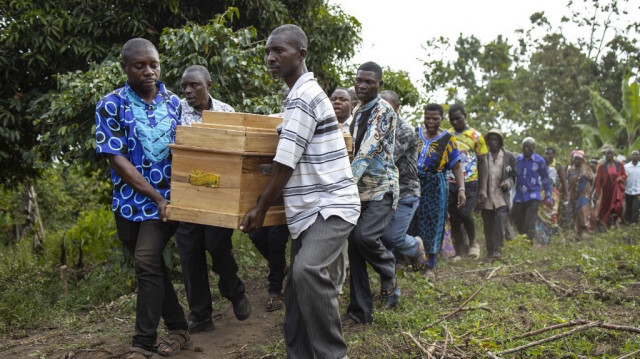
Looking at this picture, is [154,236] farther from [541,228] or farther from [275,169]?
[541,228]

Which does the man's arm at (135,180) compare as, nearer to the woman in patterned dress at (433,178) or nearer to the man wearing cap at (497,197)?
the woman in patterned dress at (433,178)

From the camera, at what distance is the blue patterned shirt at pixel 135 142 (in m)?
3.68

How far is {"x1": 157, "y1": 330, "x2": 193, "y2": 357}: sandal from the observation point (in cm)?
393

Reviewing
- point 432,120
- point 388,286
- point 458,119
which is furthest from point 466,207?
point 388,286

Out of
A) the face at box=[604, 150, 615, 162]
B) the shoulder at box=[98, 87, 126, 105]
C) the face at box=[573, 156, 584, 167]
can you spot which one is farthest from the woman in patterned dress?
the face at box=[604, 150, 615, 162]

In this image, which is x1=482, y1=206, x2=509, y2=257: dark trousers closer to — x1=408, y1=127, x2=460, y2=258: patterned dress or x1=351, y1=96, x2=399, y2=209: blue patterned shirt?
x1=408, y1=127, x2=460, y2=258: patterned dress

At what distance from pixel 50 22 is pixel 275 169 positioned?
5.15 metres

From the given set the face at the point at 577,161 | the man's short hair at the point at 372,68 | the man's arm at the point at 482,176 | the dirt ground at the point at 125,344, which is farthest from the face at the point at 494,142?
the dirt ground at the point at 125,344

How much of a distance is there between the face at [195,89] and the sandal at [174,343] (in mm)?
1814

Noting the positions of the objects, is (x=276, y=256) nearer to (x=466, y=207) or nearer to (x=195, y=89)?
(x=195, y=89)

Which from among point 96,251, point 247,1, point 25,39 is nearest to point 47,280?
point 96,251

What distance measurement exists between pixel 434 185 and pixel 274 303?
2.59 m

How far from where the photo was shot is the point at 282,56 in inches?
127

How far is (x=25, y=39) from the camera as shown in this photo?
697cm
